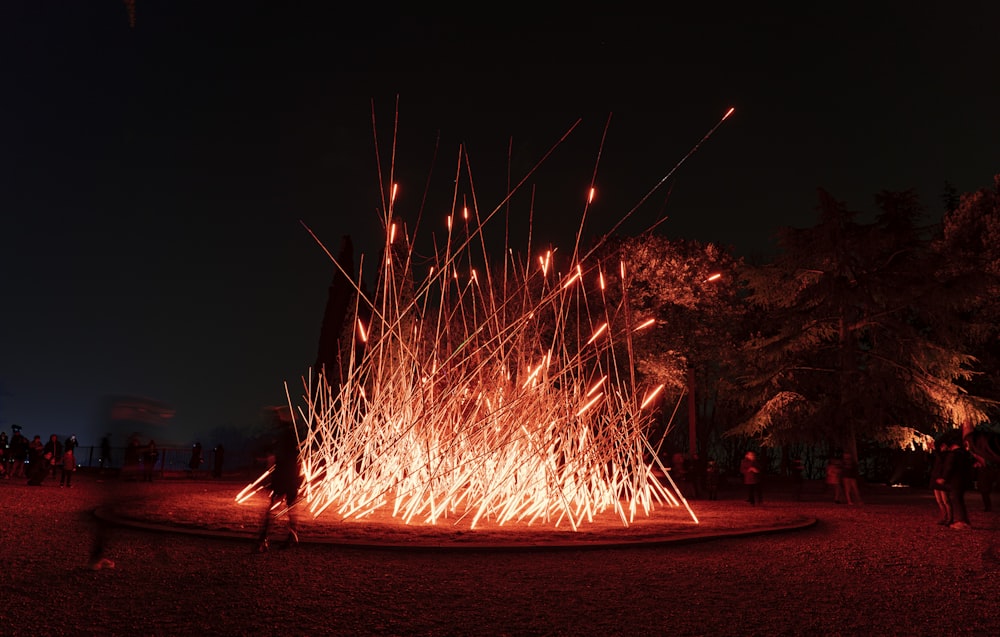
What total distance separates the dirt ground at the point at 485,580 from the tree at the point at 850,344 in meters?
11.1

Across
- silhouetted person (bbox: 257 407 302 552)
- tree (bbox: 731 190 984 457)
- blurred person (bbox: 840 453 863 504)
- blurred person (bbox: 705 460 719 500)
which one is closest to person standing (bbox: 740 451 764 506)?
blurred person (bbox: 705 460 719 500)

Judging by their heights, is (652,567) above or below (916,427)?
below

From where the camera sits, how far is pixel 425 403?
10.2 metres

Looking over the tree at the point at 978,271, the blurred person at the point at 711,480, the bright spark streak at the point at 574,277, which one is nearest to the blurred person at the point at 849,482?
the blurred person at the point at 711,480

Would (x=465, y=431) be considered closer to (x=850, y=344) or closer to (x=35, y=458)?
(x=35, y=458)

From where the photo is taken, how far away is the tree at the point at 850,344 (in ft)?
68.3

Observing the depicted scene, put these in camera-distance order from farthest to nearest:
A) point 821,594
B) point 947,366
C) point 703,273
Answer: point 703,273 → point 947,366 → point 821,594

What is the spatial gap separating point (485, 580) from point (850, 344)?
1835 cm

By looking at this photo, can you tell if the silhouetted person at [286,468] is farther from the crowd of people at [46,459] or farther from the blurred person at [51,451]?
the blurred person at [51,451]

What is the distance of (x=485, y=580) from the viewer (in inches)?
248

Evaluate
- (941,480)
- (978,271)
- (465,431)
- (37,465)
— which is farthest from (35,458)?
(978,271)

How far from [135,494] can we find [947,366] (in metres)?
19.1

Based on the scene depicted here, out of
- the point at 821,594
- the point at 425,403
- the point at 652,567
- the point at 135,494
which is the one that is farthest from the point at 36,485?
the point at 821,594

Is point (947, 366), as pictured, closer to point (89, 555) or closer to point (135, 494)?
point (135, 494)
